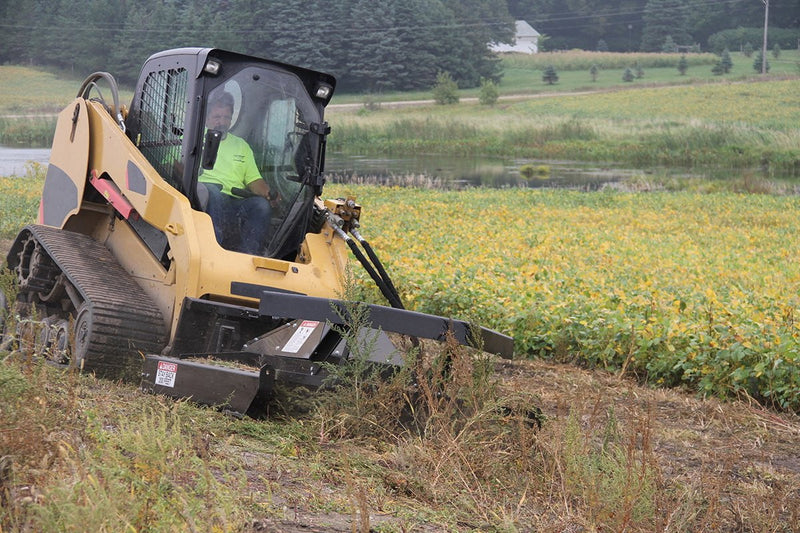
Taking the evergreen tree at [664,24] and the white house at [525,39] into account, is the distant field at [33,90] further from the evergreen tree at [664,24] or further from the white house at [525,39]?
the evergreen tree at [664,24]

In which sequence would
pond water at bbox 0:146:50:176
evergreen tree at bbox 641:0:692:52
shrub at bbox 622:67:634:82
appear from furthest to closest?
1. evergreen tree at bbox 641:0:692:52
2. shrub at bbox 622:67:634:82
3. pond water at bbox 0:146:50:176

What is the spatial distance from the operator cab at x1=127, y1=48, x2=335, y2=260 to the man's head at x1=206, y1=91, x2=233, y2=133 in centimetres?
3

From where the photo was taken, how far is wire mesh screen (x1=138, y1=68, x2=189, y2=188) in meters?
7.38

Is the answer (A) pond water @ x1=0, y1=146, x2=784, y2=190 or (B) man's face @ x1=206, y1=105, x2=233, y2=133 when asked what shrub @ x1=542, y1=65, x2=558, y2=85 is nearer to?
(A) pond water @ x1=0, y1=146, x2=784, y2=190

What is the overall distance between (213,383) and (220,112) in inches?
85.7

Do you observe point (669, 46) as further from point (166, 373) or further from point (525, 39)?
point (166, 373)

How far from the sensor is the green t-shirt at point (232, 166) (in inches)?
286

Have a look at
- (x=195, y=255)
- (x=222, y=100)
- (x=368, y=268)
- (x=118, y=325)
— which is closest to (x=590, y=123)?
(x=368, y=268)

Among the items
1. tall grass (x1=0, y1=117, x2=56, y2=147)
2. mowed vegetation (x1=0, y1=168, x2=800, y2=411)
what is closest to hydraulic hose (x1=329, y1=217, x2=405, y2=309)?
mowed vegetation (x1=0, y1=168, x2=800, y2=411)

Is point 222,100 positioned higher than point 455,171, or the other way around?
point 222,100

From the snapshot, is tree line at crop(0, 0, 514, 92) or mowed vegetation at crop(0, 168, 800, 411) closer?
mowed vegetation at crop(0, 168, 800, 411)

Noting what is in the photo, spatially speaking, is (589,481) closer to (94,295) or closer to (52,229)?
(94,295)

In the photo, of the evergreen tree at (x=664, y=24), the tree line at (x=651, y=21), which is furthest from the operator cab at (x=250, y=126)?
the evergreen tree at (x=664, y=24)

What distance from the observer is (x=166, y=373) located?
616 cm
